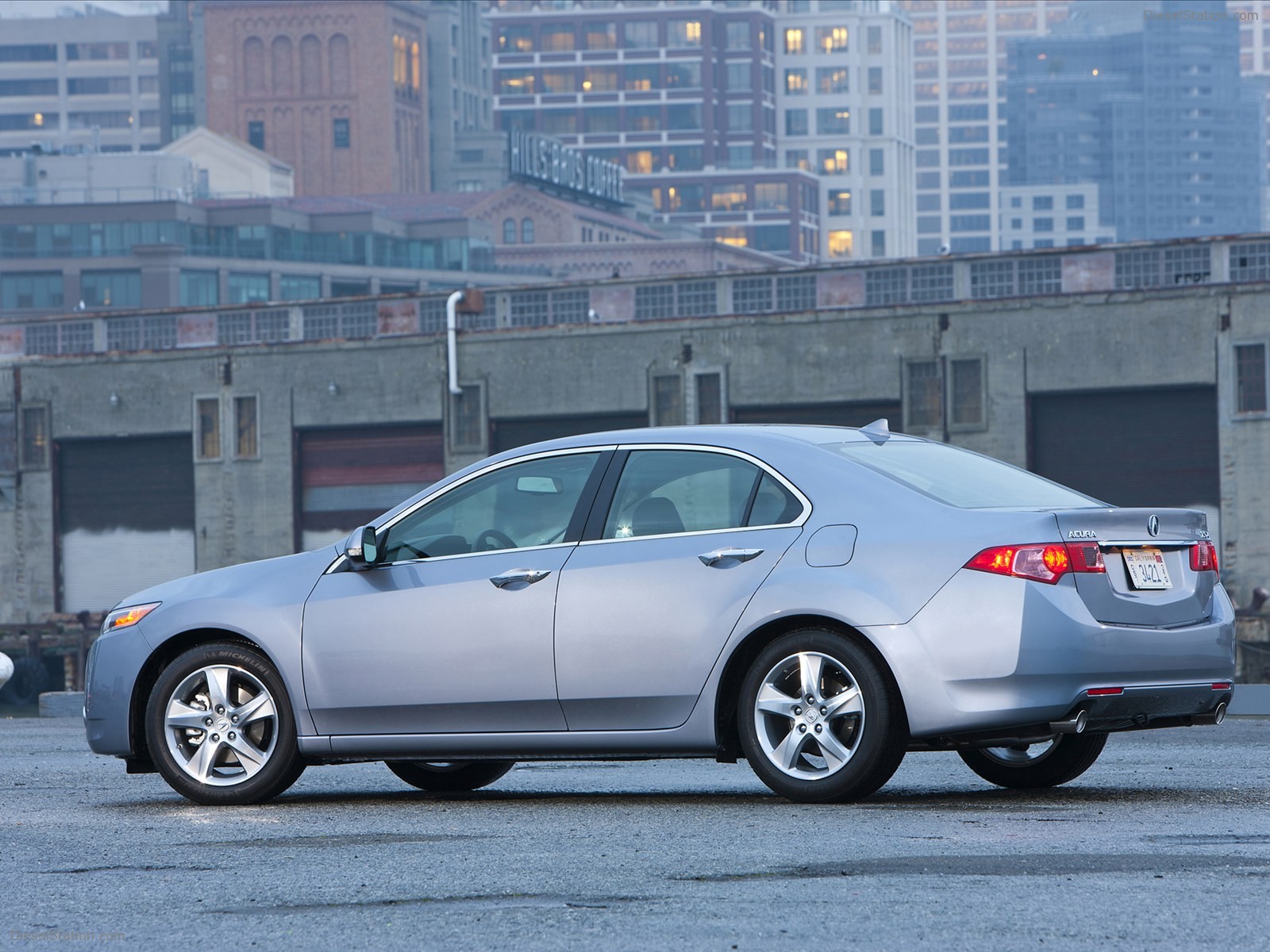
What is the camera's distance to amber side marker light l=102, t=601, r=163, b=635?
8.23 meters

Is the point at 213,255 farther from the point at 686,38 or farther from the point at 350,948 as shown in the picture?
the point at 350,948

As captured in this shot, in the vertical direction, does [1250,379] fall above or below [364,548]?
above

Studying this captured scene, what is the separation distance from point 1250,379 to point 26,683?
→ 28.5 meters

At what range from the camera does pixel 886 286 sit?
4700 centimetres

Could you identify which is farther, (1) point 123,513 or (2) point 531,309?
(1) point 123,513

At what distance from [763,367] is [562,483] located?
Result: 3981 centimetres

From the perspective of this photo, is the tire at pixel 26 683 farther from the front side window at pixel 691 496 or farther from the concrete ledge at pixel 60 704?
the front side window at pixel 691 496

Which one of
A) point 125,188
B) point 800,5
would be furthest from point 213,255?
point 800,5

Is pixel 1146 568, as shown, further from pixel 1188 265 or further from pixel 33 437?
pixel 33 437

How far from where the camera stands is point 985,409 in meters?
45.3

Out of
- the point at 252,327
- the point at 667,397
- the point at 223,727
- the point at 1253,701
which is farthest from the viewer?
the point at 252,327

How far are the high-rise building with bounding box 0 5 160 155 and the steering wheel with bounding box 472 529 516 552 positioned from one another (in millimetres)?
161660

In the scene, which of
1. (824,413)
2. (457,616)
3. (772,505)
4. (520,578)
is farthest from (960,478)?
(824,413)

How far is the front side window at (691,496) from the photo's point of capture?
743cm
